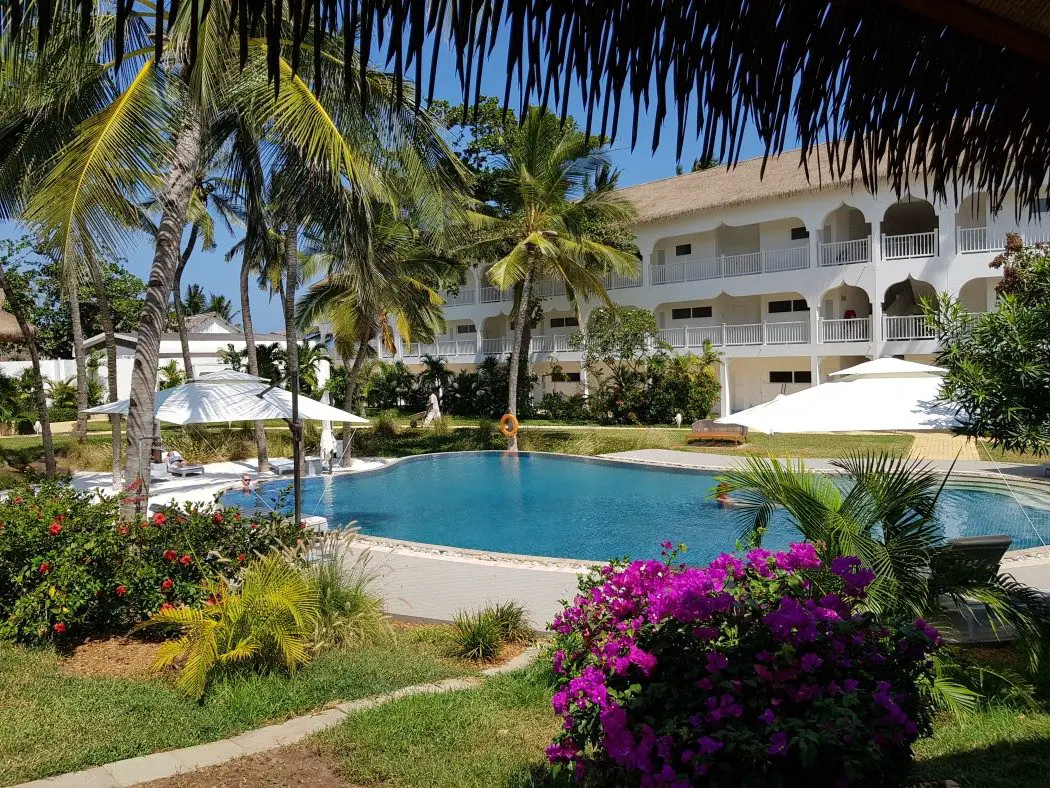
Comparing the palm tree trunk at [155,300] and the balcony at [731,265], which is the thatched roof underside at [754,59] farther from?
the balcony at [731,265]

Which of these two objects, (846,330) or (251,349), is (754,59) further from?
(846,330)

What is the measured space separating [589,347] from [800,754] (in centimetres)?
2695

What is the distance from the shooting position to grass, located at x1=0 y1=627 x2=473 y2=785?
4781mm

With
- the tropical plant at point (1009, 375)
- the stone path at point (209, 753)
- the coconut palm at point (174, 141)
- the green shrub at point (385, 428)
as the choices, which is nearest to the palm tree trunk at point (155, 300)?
the coconut palm at point (174, 141)

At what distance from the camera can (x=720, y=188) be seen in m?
30.3

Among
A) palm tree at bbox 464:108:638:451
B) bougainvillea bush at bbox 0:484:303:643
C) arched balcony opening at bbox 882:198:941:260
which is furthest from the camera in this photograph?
palm tree at bbox 464:108:638:451

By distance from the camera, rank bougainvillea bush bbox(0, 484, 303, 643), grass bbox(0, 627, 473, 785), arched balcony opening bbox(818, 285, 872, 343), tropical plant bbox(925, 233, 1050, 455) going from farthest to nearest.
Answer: arched balcony opening bbox(818, 285, 872, 343) < tropical plant bbox(925, 233, 1050, 455) < bougainvillea bush bbox(0, 484, 303, 643) < grass bbox(0, 627, 473, 785)

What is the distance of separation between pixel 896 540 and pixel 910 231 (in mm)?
25546

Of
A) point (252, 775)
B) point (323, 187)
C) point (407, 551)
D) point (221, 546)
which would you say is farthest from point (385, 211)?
point (252, 775)

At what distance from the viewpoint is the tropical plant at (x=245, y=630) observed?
5.82 m

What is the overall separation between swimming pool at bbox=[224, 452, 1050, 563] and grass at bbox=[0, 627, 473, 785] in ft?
18.0

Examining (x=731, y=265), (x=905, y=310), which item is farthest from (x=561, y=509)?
(x=905, y=310)

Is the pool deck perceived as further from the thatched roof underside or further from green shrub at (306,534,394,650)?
the thatched roof underside

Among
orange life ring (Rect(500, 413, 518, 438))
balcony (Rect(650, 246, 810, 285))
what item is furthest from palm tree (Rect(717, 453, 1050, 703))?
balcony (Rect(650, 246, 810, 285))
